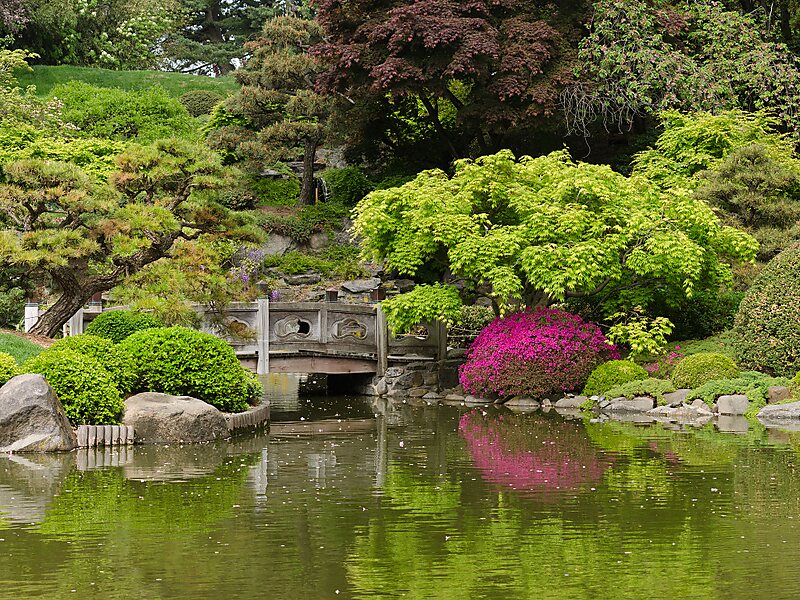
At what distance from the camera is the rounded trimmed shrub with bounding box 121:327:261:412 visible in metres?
15.5

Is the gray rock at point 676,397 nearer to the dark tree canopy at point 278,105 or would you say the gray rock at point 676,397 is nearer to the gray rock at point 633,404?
the gray rock at point 633,404

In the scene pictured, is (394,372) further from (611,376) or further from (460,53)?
(460,53)

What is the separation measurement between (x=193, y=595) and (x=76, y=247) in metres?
11.4

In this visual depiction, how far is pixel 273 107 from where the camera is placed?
102ft

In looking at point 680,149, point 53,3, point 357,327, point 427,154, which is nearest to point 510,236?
point 357,327

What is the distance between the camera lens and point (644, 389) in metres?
18.9

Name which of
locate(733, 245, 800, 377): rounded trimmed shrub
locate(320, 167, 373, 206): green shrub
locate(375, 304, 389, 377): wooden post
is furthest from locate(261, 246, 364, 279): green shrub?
locate(733, 245, 800, 377): rounded trimmed shrub

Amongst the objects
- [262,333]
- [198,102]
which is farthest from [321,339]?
[198,102]

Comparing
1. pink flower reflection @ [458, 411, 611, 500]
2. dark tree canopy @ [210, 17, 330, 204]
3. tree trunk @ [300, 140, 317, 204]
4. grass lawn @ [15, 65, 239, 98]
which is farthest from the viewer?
grass lawn @ [15, 65, 239, 98]

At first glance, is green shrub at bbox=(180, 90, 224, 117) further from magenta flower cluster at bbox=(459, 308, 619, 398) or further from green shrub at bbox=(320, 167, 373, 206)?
magenta flower cluster at bbox=(459, 308, 619, 398)

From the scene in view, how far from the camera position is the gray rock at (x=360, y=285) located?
28075mm

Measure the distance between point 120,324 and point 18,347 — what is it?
1.64m

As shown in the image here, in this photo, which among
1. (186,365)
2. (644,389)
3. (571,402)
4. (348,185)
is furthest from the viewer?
(348,185)

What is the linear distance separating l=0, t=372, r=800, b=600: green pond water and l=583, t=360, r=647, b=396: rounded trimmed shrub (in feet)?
13.0
